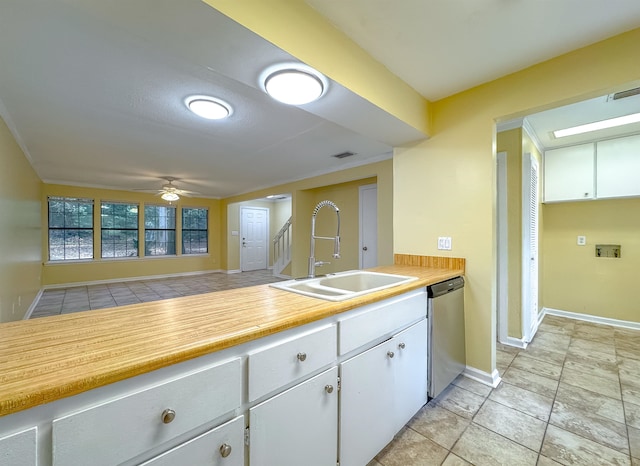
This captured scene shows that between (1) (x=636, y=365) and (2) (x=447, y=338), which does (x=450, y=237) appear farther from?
(1) (x=636, y=365)

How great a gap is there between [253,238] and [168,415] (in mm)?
8142

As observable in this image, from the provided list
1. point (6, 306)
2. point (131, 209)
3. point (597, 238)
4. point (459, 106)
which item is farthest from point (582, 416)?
point (131, 209)

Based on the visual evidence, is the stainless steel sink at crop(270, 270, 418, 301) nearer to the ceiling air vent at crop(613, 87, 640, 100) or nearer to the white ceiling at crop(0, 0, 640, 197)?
the white ceiling at crop(0, 0, 640, 197)

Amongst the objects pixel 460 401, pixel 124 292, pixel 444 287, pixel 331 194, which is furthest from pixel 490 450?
pixel 124 292

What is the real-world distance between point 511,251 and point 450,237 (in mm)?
1129

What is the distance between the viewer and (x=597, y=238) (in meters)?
3.35

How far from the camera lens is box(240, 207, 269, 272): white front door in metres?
8.36

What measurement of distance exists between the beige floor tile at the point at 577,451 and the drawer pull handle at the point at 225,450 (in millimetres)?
1729

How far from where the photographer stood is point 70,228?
6.02 metres

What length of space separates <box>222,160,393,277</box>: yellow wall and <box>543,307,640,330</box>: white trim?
7.69ft

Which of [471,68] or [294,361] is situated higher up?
[471,68]

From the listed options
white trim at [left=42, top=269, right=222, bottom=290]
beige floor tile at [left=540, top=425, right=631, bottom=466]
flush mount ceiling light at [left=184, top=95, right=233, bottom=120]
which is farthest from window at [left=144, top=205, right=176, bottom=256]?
beige floor tile at [left=540, top=425, right=631, bottom=466]

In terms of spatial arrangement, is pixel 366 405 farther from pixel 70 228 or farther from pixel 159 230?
pixel 70 228

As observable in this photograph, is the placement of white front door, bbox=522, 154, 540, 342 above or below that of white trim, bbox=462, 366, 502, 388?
above
